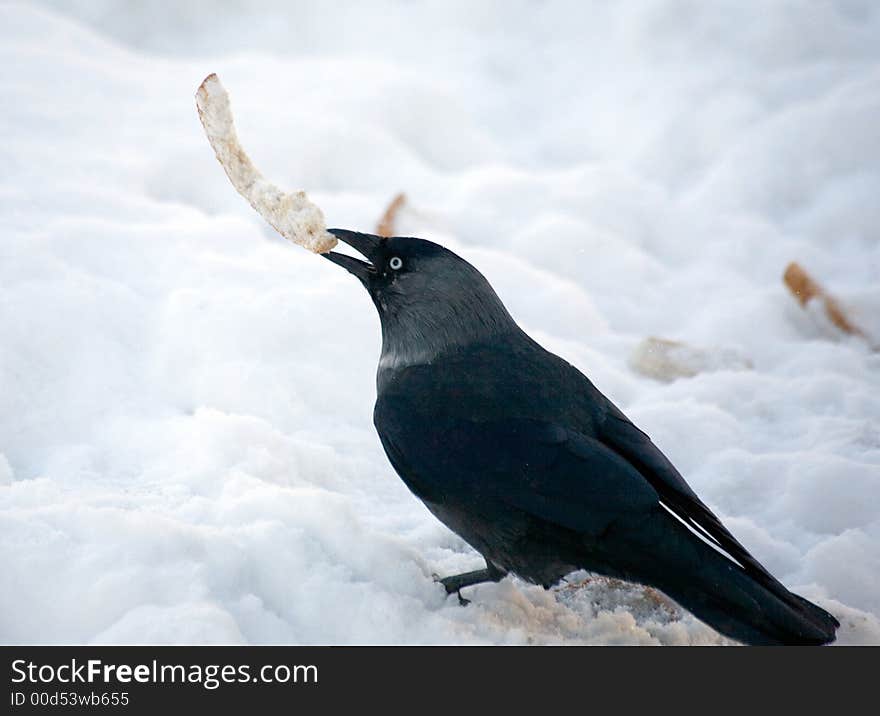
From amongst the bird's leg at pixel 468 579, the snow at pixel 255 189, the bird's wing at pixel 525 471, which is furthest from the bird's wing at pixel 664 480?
the snow at pixel 255 189

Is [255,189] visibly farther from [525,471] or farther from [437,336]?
[525,471]

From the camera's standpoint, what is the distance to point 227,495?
325cm

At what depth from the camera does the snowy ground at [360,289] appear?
9.35 ft

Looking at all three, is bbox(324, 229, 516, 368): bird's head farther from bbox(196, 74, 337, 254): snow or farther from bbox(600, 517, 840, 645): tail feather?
bbox(600, 517, 840, 645): tail feather

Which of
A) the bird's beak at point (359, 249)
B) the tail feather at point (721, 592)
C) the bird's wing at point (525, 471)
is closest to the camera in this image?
the tail feather at point (721, 592)

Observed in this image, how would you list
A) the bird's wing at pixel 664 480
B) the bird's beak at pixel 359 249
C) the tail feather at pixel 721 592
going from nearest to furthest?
the tail feather at pixel 721 592
the bird's wing at pixel 664 480
the bird's beak at pixel 359 249

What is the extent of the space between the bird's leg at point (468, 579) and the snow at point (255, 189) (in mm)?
1234

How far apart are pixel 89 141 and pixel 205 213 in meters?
0.87

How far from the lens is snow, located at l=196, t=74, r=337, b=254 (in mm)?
3441

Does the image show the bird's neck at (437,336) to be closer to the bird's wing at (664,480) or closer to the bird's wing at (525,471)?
the bird's wing at (525,471)

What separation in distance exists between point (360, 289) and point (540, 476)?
2.44 meters

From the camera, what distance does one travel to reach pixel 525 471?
2857 mm

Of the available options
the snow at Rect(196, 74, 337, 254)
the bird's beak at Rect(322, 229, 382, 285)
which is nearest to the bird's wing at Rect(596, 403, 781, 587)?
the bird's beak at Rect(322, 229, 382, 285)

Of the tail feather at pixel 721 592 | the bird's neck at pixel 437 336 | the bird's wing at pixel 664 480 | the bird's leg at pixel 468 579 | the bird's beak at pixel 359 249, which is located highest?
the bird's beak at pixel 359 249
